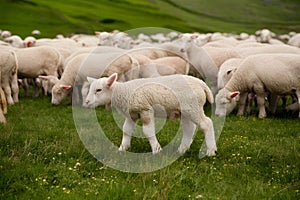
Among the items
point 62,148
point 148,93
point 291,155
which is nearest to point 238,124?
point 291,155

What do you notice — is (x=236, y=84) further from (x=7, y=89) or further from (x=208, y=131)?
(x=7, y=89)

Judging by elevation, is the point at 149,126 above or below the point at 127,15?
above

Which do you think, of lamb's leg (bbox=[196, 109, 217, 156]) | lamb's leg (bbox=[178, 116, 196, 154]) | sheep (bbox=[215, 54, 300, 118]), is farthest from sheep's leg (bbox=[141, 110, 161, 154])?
sheep (bbox=[215, 54, 300, 118])

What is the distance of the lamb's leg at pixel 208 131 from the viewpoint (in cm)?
684

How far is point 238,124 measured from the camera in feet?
31.4

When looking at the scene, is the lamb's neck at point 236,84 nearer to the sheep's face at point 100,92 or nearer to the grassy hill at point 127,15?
the sheep's face at point 100,92

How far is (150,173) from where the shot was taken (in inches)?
238

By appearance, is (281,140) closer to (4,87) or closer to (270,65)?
(270,65)

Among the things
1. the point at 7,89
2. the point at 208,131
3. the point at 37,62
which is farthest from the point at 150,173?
the point at 37,62

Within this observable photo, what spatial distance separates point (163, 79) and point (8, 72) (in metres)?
6.38

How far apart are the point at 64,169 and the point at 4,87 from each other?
22.4 feet

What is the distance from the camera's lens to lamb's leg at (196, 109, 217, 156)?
6844 millimetres

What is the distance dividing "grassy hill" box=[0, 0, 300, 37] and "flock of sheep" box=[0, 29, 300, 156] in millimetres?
21958

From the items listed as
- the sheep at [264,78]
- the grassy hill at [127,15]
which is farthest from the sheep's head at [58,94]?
the grassy hill at [127,15]
